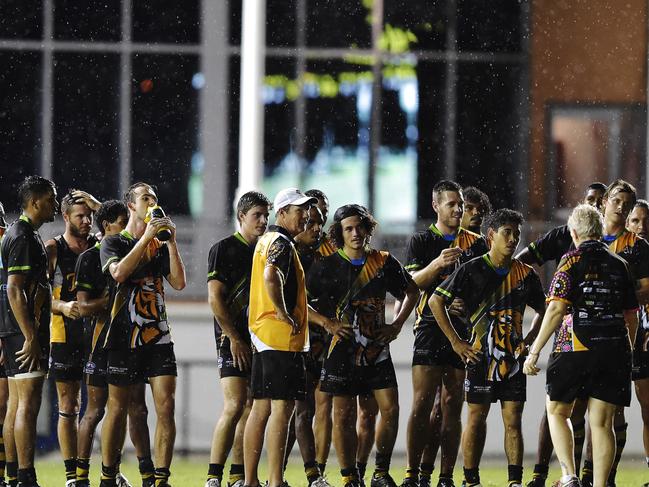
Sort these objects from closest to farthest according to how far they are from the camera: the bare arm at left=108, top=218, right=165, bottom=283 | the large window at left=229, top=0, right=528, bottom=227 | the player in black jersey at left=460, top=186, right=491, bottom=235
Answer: the bare arm at left=108, top=218, right=165, bottom=283 < the player in black jersey at left=460, top=186, right=491, bottom=235 < the large window at left=229, top=0, right=528, bottom=227

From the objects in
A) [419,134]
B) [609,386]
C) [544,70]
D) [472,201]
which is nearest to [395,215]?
[419,134]

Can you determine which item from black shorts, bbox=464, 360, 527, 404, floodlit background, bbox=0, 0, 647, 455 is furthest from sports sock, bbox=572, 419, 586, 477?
floodlit background, bbox=0, 0, 647, 455

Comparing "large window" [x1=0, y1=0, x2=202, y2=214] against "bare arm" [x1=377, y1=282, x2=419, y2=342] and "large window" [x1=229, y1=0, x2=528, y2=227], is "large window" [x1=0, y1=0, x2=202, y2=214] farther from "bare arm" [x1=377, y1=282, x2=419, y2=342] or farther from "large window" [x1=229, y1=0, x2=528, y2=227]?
"bare arm" [x1=377, y1=282, x2=419, y2=342]

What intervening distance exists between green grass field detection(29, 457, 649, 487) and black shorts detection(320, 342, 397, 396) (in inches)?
64.1

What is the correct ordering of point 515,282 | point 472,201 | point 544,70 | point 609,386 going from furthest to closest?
point 544,70
point 472,201
point 515,282
point 609,386

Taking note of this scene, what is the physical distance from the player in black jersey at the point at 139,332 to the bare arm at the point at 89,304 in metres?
0.13

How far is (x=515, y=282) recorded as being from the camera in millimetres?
8938

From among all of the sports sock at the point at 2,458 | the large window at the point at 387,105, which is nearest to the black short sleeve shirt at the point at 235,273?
the sports sock at the point at 2,458

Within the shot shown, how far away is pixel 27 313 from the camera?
8.61 m

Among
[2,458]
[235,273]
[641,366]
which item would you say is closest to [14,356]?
[2,458]

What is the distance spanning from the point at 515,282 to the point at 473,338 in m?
0.42

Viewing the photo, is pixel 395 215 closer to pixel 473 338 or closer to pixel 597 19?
pixel 597 19

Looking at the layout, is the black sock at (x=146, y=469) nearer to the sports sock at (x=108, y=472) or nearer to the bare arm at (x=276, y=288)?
the sports sock at (x=108, y=472)

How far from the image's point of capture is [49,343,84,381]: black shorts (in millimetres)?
9234
